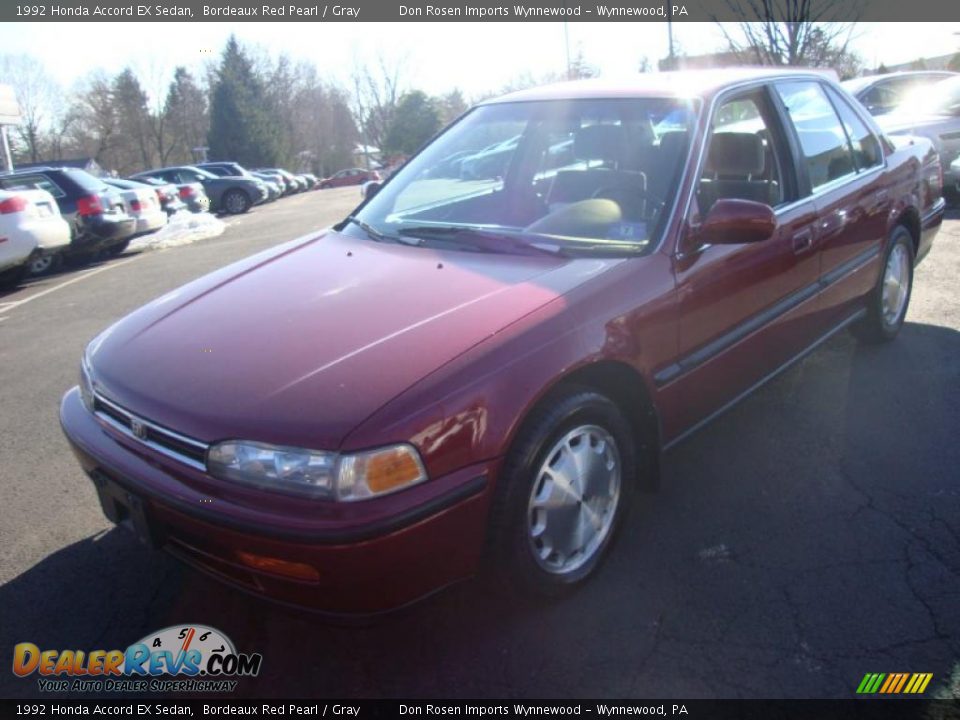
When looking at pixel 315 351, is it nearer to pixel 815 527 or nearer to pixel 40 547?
pixel 40 547

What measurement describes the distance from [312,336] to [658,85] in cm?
201

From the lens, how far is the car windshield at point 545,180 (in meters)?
3.07

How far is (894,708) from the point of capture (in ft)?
7.11

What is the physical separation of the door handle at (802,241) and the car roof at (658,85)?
0.74 m

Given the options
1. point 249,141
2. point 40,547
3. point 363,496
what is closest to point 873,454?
point 363,496

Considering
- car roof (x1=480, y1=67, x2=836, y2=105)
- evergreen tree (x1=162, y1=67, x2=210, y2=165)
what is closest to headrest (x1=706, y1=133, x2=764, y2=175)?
car roof (x1=480, y1=67, x2=836, y2=105)

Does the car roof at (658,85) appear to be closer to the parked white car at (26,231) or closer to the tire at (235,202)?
the parked white car at (26,231)

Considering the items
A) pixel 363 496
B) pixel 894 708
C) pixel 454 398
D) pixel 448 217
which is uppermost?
pixel 448 217

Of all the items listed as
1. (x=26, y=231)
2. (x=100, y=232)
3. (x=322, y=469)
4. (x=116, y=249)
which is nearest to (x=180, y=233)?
(x=116, y=249)

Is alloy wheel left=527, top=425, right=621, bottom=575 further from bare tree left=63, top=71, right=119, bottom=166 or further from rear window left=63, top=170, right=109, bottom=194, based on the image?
bare tree left=63, top=71, right=119, bottom=166

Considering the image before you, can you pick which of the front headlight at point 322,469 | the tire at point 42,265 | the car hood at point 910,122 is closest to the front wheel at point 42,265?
the tire at point 42,265

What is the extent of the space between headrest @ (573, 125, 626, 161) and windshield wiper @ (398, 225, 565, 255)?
63 cm

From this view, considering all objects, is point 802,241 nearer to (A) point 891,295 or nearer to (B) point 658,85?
(B) point 658,85

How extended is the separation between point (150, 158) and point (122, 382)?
2565 inches
